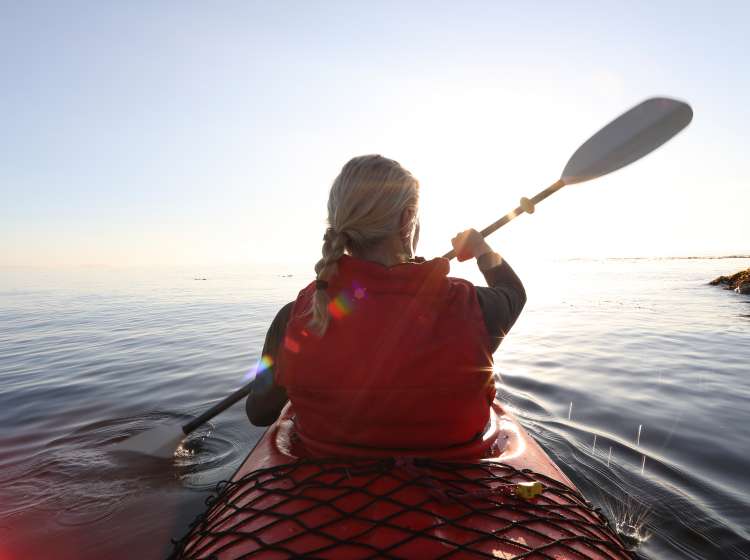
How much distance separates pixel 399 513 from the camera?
1556 millimetres

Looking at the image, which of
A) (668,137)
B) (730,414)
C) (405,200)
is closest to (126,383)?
(405,200)

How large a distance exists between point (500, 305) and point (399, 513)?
3.19ft

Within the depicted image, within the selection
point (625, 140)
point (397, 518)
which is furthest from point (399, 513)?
point (625, 140)

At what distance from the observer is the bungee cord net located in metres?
1.45

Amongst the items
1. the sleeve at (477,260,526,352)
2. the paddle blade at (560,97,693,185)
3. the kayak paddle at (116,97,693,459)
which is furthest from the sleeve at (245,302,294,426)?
the paddle blade at (560,97,693,185)

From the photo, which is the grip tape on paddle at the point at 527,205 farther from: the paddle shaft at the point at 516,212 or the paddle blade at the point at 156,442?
the paddle blade at the point at 156,442

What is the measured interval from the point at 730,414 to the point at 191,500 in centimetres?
602

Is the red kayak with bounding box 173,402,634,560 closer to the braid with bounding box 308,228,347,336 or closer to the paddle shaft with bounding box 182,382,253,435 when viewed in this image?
the braid with bounding box 308,228,347,336

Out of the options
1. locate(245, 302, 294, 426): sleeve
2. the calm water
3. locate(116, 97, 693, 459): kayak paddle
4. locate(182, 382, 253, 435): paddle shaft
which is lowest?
the calm water

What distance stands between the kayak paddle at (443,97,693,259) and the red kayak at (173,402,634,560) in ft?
8.56

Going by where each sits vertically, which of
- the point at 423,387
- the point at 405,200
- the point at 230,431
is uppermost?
the point at 405,200

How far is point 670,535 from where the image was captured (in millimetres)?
2980

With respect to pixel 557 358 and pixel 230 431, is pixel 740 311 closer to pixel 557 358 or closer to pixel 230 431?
pixel 557 358

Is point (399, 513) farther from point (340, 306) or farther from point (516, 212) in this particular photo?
point (516, 212)
